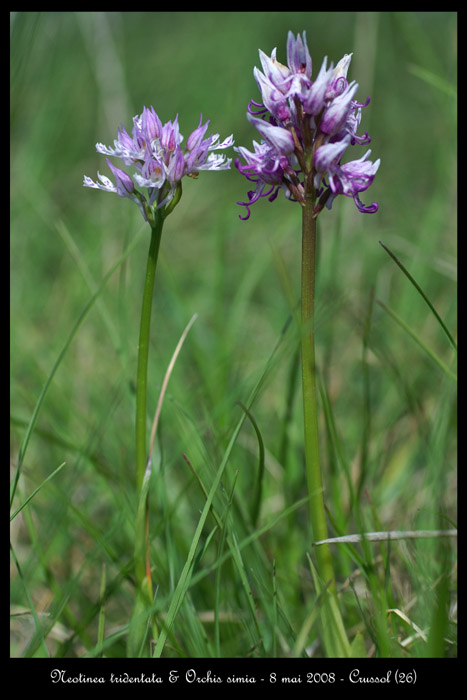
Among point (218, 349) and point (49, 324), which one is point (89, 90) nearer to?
point (49, 324)

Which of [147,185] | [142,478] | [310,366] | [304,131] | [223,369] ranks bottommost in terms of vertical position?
[142,478]

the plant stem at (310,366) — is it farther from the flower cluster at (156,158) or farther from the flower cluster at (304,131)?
the flower cluster at (156,158)

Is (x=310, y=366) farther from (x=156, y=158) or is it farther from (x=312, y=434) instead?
(x=156, y=158)

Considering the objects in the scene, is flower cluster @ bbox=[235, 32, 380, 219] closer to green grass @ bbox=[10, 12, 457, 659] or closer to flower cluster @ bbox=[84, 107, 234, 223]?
flower cluster @ bbox=[84, 107, 234, 223]

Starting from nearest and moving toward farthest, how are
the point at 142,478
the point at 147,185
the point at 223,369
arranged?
1. the point at 147,185
2. the point at 142,478
3. the point at 223,369

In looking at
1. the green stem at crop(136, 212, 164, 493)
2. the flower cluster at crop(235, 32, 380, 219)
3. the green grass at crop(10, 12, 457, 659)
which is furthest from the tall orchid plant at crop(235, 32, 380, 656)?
the green stem at crop(136, 212, 164, 493)

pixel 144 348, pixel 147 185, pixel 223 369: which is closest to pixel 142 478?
pixel 144 348
